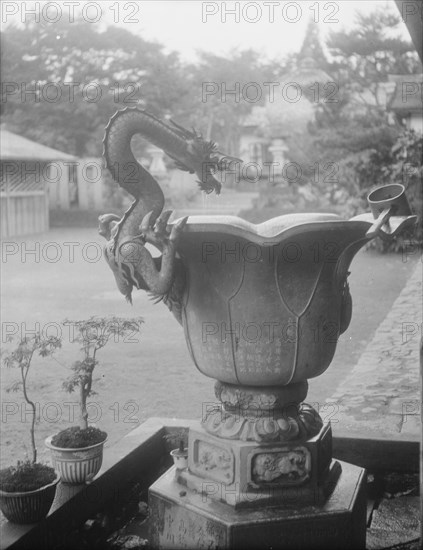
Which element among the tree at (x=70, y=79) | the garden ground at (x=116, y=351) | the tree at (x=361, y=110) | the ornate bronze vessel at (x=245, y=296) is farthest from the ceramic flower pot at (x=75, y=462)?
the tree at (x=70, y=79)

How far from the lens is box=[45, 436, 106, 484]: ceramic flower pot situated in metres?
3.02

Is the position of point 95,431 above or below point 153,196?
below

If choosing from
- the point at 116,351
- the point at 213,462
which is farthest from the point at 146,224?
the point at 116,351

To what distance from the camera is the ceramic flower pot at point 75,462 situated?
119 inches

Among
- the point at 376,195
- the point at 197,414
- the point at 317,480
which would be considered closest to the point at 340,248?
the point at 376,195

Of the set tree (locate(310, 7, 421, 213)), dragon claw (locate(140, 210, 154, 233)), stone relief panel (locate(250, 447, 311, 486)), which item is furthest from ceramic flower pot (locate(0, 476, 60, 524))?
tree (locate(310, 7, 421, 213))

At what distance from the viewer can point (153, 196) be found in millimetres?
2879

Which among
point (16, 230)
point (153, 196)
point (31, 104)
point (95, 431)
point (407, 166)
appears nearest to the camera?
point (153, 196)

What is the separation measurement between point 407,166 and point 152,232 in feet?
44.4

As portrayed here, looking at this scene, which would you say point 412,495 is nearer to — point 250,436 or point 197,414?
point 250,436

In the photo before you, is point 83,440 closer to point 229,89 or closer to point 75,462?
point 75,462

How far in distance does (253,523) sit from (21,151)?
17422mm

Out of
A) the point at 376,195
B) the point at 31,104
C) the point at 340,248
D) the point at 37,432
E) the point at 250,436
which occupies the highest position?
the point at 31,104

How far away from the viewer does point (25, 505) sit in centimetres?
266
